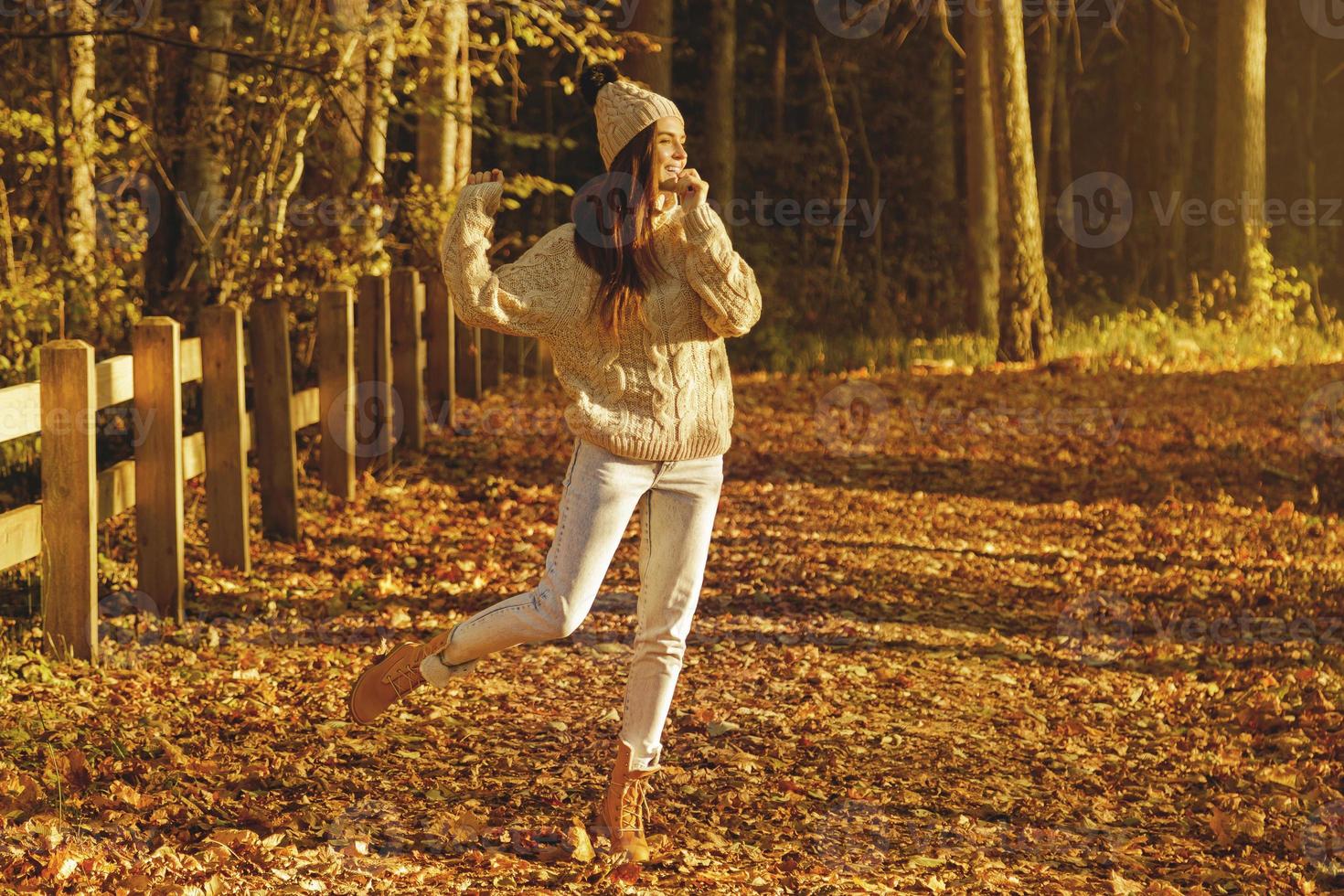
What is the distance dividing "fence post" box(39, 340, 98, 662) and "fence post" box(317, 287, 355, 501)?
3.52 meters

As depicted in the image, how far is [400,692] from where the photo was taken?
16.1 feet

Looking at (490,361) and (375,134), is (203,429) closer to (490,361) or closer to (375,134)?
(375,134)

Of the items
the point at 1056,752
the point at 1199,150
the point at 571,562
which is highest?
the point at 1199,150

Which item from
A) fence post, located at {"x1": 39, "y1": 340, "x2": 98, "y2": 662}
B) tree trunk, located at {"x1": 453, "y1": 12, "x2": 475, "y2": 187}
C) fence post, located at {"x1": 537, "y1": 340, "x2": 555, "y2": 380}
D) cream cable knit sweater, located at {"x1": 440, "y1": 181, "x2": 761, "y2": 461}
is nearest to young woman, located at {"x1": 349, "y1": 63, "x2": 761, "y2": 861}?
cream cable knit sweater, located at {"x1": 440, "y1": 181, "x2": 761, "y2": 461}

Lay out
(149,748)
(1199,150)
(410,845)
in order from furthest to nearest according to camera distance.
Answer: (1199,150) < (149,748) < (410,845)

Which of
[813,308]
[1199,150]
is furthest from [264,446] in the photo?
[1199,150]

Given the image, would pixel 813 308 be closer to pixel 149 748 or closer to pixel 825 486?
pixel 825 486

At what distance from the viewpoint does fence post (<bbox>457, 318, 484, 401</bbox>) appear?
15.1 m

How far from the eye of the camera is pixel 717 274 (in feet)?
14.4

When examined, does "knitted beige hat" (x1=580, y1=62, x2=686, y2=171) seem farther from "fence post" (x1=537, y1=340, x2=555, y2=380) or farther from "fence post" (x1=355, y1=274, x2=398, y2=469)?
"fence post" (x1=537, y1=340, x2=555, y2=380)

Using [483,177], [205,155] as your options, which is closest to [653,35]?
[205,155]

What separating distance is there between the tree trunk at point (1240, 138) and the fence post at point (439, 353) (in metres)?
10.7

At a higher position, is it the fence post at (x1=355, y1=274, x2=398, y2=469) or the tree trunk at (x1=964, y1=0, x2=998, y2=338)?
the tree trunk at (x1=964, y1=0, x2=998, y2=338)

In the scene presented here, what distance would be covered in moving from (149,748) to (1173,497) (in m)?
7.98
